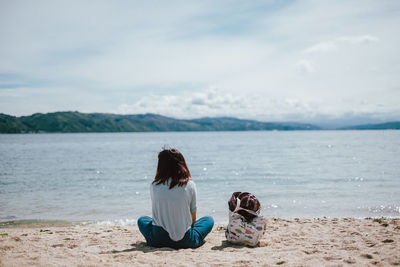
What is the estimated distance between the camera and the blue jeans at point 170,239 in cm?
603

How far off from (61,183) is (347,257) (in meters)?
19.3

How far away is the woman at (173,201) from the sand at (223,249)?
273mm

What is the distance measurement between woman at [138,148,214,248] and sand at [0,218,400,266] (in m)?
0.27

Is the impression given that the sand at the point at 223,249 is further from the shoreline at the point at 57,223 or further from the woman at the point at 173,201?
the shoreline at the point at 57,223

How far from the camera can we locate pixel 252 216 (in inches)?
251

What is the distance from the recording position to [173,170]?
18.6ft

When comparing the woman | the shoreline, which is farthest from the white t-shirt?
the shoreline

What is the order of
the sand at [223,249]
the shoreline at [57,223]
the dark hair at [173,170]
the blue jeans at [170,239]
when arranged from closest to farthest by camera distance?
1. the sand at [223,249]
2. the dark hair at [173,170]
3. the blue jeans at [170,239]
4. the shoreline at [57,223]

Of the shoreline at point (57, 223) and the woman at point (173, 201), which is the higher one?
the woman at point (173, 201)

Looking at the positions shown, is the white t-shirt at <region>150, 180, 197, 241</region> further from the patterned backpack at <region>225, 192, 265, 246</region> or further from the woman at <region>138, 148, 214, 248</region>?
the patterned backpack at <region>225, 192, 265, 246</region>

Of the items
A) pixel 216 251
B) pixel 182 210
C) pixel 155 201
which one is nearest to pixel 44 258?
pixel 155 201

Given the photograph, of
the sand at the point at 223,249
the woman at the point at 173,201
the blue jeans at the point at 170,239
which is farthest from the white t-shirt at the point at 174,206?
the sand at the point at 223,249

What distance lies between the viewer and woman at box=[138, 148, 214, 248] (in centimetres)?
565

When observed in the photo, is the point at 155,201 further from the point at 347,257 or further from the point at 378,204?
the point at 378,204
